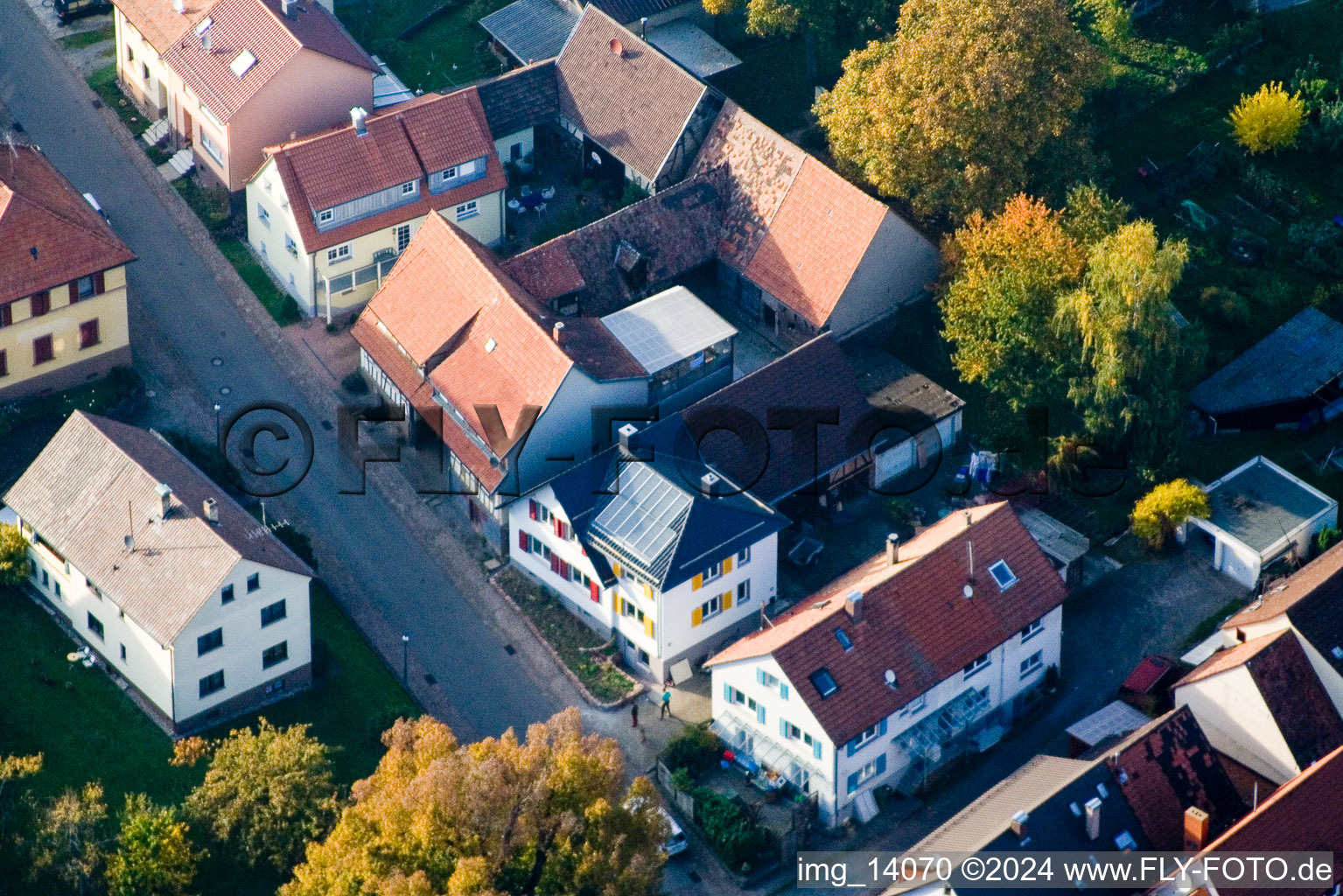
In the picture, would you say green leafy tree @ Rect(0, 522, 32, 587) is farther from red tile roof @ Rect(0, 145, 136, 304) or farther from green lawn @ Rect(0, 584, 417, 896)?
red tile roof @ Rect(0, 145, 136, 304)

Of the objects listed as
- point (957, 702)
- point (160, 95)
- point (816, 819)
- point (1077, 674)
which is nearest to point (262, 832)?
point (816, 819)

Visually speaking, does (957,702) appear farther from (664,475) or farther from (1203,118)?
(1203,118)

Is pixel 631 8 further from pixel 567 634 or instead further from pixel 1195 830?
pixel 1195 830

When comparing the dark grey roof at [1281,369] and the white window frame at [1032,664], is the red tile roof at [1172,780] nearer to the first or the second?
the white window frame at [1032,664]

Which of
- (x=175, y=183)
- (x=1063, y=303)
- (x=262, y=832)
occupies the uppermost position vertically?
(x=1063, y=303)

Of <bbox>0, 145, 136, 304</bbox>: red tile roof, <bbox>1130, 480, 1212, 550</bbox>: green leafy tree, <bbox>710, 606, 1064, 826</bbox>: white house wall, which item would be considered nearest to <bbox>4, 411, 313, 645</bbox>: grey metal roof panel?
<bbox>0, 145, 136, 304</bbox>: red tile roof

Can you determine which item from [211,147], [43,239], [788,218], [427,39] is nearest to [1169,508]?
[788,218]
